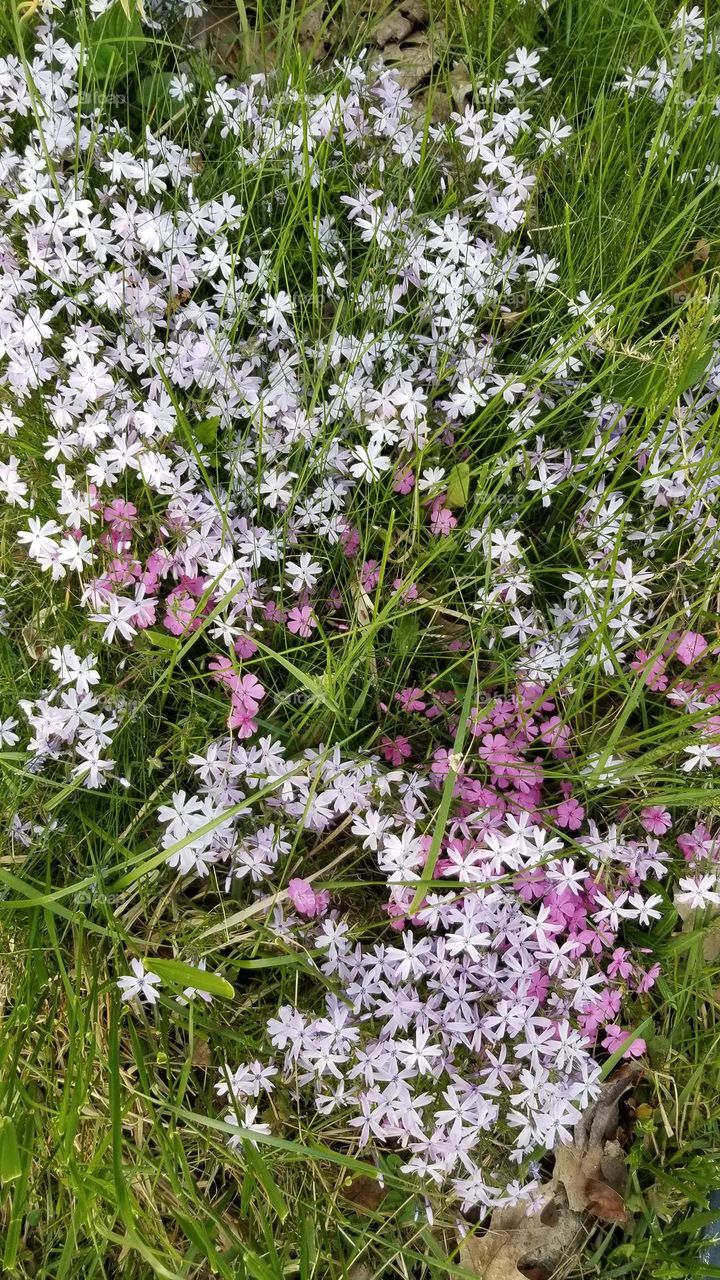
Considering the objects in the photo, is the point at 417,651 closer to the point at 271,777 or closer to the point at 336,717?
the point at 336,717

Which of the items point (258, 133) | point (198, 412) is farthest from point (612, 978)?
point (258, 133)

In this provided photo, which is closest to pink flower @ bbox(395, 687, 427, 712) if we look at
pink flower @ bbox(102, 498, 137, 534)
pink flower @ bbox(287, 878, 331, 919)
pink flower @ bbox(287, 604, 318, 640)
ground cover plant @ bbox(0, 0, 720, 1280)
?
ground cover plant @ bbox(0, 0, 720, 1280)

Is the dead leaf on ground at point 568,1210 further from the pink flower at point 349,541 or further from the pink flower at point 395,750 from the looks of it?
the pink flower at point 349,541

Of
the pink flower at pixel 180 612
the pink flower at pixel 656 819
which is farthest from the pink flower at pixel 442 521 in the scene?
the pink flower at pixel 656 819

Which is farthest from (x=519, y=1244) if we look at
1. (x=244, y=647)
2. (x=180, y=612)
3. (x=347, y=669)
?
(x=180, y=612)

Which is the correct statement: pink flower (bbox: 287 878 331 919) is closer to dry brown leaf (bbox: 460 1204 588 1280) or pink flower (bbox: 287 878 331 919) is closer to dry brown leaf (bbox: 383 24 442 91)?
dry brown leaf (bbox: 460 1204 588 1280)

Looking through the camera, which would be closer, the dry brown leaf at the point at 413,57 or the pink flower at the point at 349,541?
the pink flower at the point at 349,541
